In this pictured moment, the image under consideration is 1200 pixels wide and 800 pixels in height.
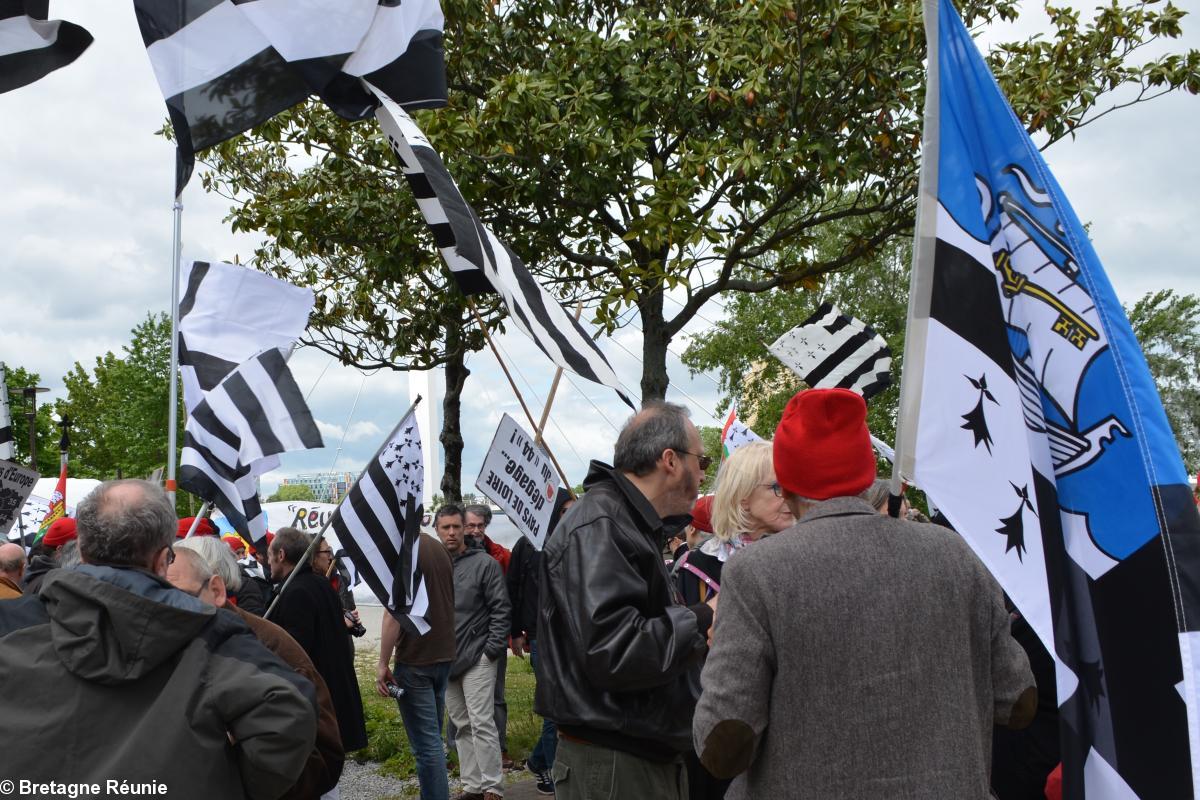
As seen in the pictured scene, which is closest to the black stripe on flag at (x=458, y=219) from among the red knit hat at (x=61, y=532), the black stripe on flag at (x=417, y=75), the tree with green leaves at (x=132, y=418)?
the black stripe on flag at (x=417, y=75)

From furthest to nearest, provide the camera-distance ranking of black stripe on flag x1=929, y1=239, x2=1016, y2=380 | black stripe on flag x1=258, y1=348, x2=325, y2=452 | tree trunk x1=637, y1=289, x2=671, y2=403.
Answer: tree trunk x1=637, y1=289, x2=671, y2=403 < black stripe on flag x1=258, y1=348, x2=325, y2=452 < black stripe on flag x1=929, y1=239, x2=1016, y2=380

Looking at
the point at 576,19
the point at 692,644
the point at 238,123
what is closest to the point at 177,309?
the point at 238,123

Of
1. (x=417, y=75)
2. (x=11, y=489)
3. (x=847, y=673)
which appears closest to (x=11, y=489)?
(x=11, y=489)

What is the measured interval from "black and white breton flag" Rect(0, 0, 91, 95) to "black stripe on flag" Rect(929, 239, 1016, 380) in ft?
13.0

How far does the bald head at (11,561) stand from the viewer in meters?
5.65

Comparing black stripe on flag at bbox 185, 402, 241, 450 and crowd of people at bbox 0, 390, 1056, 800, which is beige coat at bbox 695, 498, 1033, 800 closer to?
crowd of people at bbox 0, 390, 1056, 800

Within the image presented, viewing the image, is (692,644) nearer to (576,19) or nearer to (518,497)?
(518,497)

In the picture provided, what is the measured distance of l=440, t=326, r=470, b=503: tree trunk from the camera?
14.6 meters

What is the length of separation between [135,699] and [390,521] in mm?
3483

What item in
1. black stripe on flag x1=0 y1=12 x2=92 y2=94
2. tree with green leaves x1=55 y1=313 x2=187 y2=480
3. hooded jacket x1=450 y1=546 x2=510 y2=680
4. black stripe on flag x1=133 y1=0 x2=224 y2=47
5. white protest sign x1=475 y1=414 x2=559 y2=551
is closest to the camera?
black stripe on flag x1=133 y1=0 x2=224 y2=47

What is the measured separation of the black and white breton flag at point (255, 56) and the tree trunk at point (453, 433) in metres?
9.61

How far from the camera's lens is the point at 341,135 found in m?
10.3

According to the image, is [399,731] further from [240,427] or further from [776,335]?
[776,335]

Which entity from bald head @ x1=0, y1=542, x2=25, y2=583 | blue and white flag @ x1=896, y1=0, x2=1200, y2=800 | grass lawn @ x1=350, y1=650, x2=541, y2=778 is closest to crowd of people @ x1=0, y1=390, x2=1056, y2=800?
blue and white flag @ x1=896, y1=0, x2=1200, y2=800
